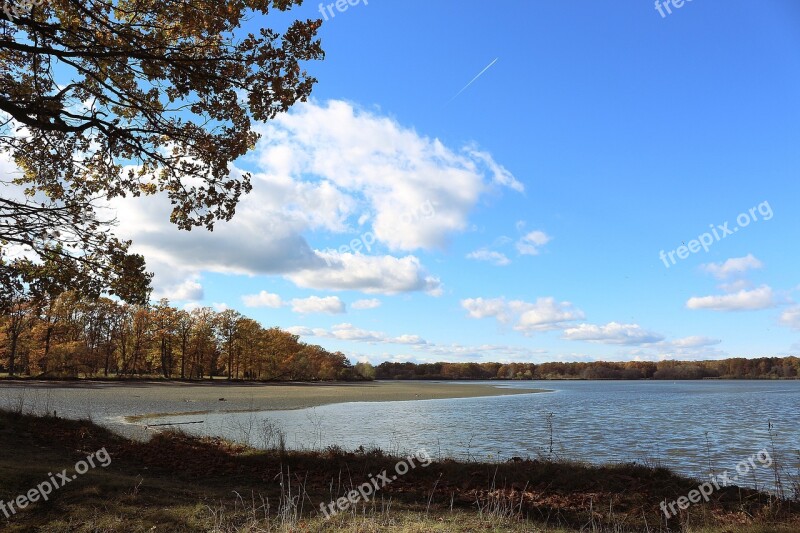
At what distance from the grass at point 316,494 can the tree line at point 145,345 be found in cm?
4777

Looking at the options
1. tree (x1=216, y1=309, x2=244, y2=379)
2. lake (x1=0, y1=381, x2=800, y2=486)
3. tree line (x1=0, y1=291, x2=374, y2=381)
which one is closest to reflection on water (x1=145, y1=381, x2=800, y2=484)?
lake (x1=0, y1=381, x2=800, y2=486)

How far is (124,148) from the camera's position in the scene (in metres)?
9.22

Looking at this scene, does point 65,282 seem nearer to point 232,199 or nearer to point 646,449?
point 232,199

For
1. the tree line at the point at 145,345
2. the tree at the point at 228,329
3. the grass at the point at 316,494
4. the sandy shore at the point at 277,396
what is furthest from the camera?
the tree at the point at 228,329

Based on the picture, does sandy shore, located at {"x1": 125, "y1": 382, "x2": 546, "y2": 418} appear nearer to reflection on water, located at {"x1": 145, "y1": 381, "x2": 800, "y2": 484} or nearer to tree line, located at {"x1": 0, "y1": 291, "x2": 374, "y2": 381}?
reflection on water, located at {"x1": 145, "y1": 381, "x2": 800, "y2": 484}

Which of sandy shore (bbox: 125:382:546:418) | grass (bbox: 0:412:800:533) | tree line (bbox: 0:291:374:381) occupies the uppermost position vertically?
tree line (bbox: 0:291:374:381)

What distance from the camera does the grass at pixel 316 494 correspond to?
777 centimetres

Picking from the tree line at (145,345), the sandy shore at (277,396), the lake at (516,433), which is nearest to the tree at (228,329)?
the tree line at (145,345)

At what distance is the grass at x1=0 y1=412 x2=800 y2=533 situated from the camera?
306 inches

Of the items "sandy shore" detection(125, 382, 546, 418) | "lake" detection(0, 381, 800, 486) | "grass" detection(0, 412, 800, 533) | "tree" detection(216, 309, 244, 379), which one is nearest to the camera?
"grass" detection(0, 412, 800, 533)

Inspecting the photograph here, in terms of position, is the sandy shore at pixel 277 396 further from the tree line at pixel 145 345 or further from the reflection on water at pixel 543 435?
the tree line at pixel 145 345

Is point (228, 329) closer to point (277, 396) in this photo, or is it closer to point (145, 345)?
point (145, 345)

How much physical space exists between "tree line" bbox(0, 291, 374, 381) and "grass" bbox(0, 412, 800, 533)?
4777cm

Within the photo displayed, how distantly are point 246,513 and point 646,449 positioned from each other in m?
16.7
